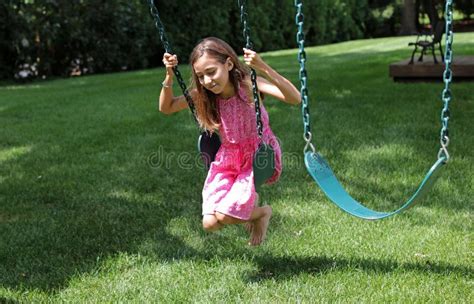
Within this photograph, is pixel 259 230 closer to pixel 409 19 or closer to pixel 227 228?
pixel 227 228

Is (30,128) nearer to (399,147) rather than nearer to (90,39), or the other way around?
(399,147)

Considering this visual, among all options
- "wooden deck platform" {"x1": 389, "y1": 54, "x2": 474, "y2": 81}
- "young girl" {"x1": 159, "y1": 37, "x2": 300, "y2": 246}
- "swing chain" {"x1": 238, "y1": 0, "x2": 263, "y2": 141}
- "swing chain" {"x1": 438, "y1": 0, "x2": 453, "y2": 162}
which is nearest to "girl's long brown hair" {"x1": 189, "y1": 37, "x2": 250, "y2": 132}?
"young girl" {"x1": 159, "y1": 37, "x2": 300, "y2": 246}

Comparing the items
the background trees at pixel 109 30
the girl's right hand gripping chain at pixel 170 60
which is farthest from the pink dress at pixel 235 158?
the background trees at pixel 109 30

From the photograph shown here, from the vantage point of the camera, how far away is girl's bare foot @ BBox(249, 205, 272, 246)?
10.9 ft

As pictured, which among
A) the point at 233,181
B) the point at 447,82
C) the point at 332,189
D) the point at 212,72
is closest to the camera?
the point at 447,82

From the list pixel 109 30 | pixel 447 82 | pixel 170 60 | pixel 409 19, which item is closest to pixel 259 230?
pixel 170 60

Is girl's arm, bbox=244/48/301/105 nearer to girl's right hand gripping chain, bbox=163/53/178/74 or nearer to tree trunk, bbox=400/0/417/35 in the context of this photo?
girl's right hand gripping chain, bbox=163/53/178/74

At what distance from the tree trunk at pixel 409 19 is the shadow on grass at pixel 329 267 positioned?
23.5 metres

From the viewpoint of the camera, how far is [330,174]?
2.96 m

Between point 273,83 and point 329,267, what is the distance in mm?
964

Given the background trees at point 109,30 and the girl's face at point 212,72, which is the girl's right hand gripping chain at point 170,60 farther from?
the background trees at point 109,30

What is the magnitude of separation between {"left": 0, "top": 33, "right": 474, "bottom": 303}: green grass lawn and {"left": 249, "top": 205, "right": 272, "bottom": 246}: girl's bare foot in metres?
0.12

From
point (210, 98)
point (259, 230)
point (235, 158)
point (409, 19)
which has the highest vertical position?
point (210, 98)

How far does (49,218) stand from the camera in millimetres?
4121
